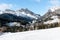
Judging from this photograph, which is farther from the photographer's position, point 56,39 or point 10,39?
point 10,39

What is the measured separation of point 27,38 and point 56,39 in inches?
41.9

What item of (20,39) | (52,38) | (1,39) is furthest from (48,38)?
(1,39)

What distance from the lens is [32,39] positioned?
5641 mm

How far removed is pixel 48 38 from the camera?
5.71m

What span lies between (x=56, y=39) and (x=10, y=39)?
1.69m

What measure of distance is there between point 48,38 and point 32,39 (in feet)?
1.94

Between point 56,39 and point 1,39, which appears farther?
point 1,39

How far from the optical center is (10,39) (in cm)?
580

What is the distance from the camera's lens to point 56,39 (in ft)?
17.9

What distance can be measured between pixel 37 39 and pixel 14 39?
2.78 ft

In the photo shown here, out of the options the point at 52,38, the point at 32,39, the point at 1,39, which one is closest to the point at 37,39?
the point at 32,39

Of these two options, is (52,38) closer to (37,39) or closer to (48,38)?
(48,38)

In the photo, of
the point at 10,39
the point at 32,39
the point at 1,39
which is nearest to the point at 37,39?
the point at 32,39

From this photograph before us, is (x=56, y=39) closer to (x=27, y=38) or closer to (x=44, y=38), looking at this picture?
(x=44, y=38)
